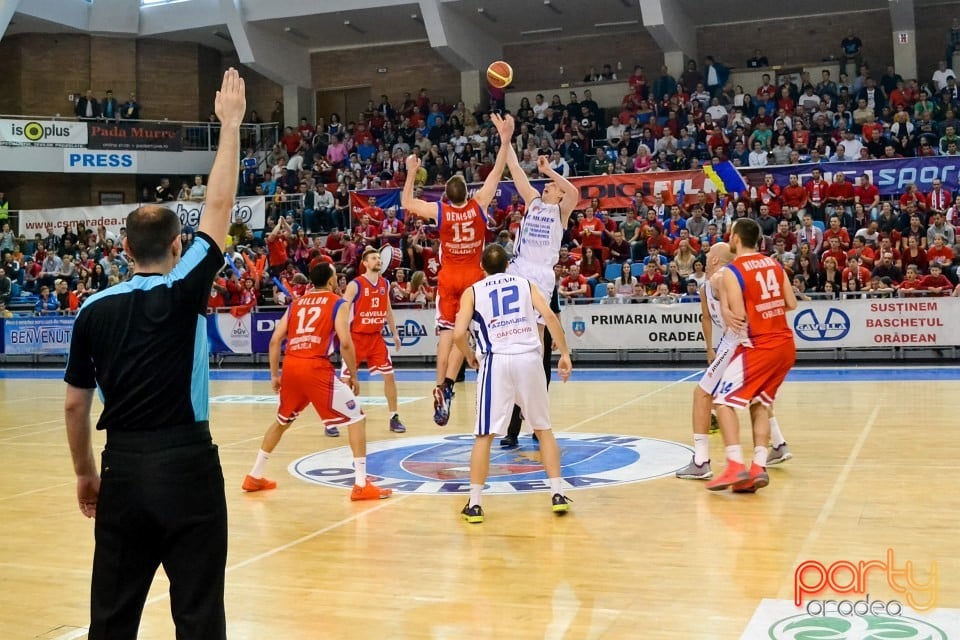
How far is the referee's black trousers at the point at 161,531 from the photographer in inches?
127

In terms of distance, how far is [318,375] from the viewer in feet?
25.7

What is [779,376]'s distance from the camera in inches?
303

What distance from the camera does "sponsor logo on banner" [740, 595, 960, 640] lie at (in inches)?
170

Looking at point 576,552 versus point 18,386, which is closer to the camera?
point 576,552

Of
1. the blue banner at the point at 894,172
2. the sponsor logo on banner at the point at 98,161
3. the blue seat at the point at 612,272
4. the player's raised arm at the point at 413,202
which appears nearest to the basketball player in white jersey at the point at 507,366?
the player's raised arm at the point at 413,202

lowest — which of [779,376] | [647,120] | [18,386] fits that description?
[18,386]

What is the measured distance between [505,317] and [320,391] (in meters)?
1.73

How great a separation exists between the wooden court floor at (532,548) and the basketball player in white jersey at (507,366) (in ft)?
1.49

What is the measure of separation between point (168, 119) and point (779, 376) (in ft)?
97.4

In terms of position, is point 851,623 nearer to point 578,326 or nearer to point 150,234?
point 150,234

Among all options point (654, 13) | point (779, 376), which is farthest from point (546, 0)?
point (779, 376)

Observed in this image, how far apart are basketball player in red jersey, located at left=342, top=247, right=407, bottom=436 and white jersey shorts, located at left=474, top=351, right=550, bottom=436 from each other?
14.9 ft

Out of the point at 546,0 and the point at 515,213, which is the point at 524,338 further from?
the point at 546,0

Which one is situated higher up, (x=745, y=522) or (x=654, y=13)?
(x=654, y=13)
